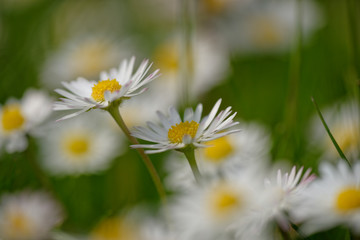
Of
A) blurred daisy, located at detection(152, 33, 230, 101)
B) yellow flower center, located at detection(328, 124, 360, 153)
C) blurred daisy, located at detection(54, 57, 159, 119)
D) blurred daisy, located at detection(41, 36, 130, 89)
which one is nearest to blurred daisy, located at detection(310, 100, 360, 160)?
yellow flower center, located at detection(328, 124, 360, 153)

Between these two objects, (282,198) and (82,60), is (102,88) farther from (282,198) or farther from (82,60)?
(82,60)

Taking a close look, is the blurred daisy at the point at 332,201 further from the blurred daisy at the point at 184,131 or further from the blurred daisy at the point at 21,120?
the blurred daisy at the point at 21,120

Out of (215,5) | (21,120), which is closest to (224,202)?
(21,120)

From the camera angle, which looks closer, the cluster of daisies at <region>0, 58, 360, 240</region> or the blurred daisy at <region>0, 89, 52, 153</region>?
the cluster of daisies at <region>0, 58, 360, 240</region>

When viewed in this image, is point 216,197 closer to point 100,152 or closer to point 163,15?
point 100,152

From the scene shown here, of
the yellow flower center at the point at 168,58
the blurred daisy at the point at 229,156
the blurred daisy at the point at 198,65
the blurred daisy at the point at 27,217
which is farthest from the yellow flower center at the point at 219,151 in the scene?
the yellow flower center at the point at 168,58

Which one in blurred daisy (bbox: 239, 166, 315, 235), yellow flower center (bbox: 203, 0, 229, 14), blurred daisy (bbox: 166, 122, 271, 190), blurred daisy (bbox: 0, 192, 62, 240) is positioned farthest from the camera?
yellow flower center (bbox: 203, 0, 229, 14)

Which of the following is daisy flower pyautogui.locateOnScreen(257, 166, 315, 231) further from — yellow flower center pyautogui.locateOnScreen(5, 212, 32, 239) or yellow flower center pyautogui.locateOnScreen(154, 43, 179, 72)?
yellow flower center pyautogui.locateOnScreen(154, 43, 179, 72)
